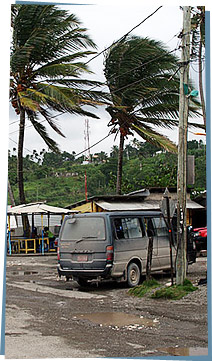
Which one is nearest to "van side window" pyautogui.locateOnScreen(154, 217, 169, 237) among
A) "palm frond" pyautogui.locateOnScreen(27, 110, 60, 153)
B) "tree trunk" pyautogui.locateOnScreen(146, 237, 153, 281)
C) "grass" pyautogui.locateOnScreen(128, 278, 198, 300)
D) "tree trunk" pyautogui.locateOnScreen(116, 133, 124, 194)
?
"tree trunk" pyautogui.locateOnScreen(146, 237, 153, 281)

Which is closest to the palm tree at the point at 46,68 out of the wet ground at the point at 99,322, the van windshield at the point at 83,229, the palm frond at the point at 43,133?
the palm frond at the point at 43,133

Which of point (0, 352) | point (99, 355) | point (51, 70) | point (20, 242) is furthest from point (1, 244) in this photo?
point (20, 242)

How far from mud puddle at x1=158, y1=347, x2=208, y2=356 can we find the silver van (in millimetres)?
3794

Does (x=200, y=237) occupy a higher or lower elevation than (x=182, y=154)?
lower

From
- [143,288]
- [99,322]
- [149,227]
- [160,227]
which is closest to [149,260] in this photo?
[149,227]

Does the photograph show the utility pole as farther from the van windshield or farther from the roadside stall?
the roadside stall

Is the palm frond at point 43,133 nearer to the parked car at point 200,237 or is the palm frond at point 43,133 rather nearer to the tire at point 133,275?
the tire at point 133,275

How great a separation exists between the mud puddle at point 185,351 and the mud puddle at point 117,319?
42.8 inches

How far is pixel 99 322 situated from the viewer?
802cm

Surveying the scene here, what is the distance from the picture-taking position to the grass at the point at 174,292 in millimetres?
9344

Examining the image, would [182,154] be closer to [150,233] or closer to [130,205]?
[150,233]

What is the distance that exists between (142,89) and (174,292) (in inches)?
185

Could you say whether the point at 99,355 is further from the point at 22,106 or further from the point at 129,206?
the point at 129,206

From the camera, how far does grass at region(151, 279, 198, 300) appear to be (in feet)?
30.7
